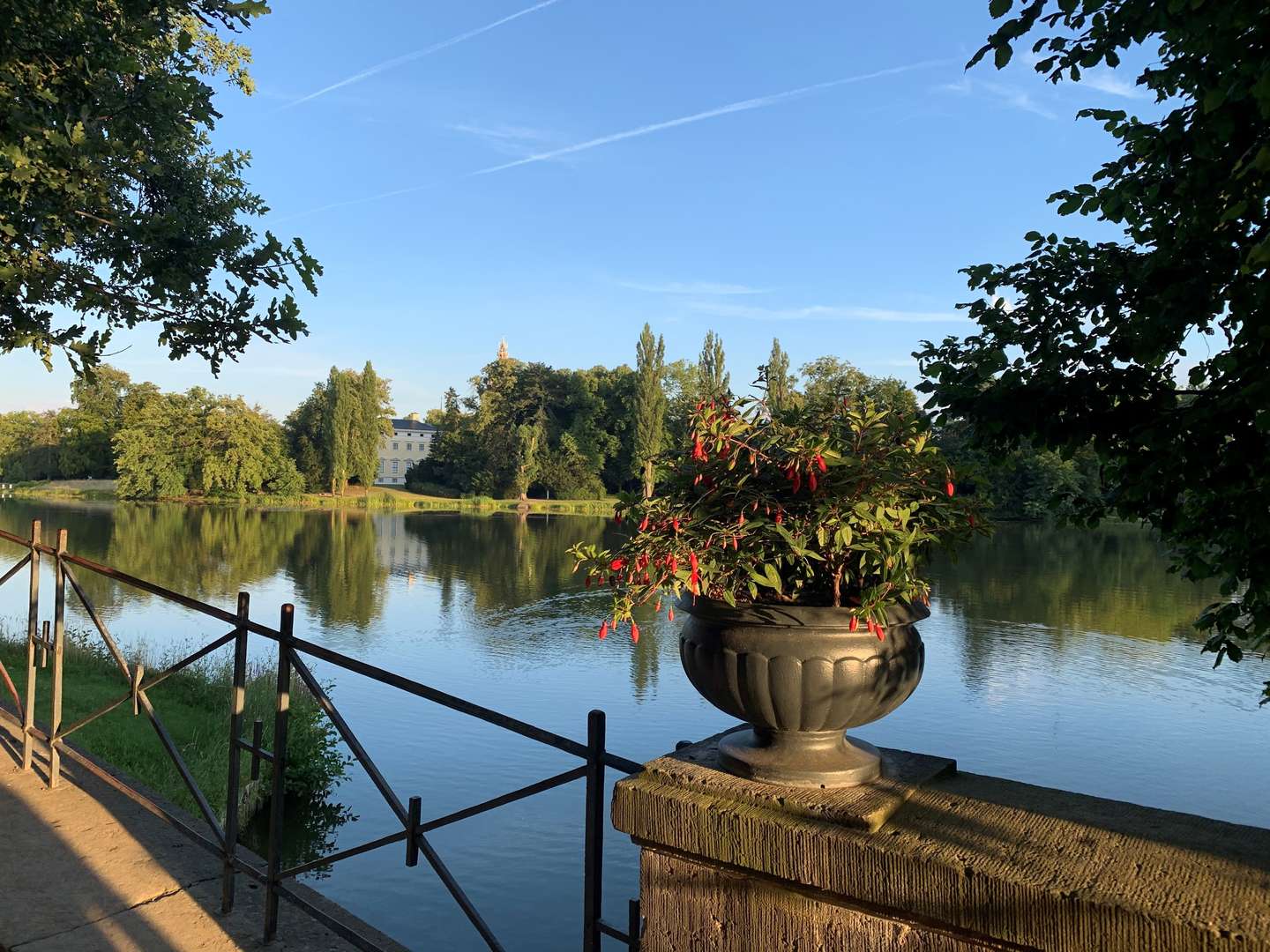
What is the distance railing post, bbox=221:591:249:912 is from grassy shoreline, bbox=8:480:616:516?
59986 mm

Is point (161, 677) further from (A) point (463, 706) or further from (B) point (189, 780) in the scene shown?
(A) point (463, 706)

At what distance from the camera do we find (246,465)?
63.8 m

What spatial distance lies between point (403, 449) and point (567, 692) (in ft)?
291

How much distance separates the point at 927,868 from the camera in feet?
5.66

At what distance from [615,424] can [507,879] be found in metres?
63.8

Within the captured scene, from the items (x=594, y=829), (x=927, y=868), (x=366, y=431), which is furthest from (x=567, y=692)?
(x=366, y=431)

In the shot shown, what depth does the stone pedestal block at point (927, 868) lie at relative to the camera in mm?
1586

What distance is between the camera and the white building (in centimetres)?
9881

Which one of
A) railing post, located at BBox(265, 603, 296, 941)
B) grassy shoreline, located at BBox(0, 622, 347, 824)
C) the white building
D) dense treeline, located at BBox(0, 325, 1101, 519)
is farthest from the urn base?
the white building

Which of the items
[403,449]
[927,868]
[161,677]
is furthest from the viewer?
[403,449]

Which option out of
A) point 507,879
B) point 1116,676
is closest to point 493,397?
point 1116,676

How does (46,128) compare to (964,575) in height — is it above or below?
above

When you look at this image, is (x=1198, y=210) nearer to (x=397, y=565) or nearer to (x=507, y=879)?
(x=507, y=879)

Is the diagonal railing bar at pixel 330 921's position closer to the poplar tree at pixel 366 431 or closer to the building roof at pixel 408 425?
the poplar tree at pixel 366 431
